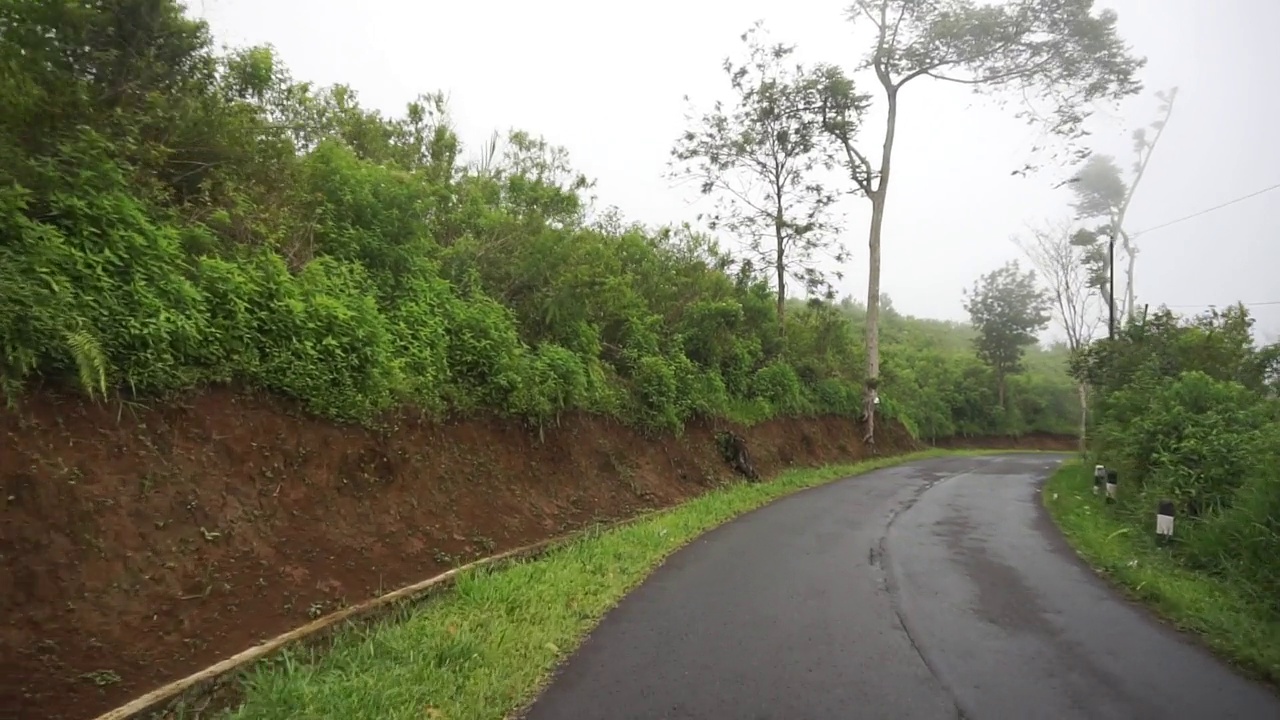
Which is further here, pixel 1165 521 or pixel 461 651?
pixel 1165 521

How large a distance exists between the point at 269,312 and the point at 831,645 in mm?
6178

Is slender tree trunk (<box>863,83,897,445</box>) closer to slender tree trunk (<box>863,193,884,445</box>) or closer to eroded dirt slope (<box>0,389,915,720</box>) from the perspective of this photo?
slender tree trunk (<box>863,193,884,445</box>)

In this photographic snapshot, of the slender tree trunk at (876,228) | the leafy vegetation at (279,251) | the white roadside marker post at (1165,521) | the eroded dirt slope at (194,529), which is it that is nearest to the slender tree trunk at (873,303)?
the slender tree trunk at (876,228)

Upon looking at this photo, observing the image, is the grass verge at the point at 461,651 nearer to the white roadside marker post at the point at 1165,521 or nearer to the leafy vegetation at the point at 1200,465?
the leafy vegetation at the point at 1200,465

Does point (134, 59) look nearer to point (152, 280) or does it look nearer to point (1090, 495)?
point (152, 280)

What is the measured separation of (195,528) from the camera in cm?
607

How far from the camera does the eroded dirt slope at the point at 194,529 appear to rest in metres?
4.73

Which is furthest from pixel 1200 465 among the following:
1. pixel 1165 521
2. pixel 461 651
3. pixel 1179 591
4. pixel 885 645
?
pixel 461 651

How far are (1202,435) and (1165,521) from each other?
114 inches

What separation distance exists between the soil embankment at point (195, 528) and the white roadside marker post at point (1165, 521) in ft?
29.0

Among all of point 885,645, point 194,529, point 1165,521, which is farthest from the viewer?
point 1165,521

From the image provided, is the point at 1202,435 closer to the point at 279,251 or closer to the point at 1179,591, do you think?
the point at 1179,591

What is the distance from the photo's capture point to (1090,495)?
1708 cm

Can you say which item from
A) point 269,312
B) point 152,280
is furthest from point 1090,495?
point 152,280
